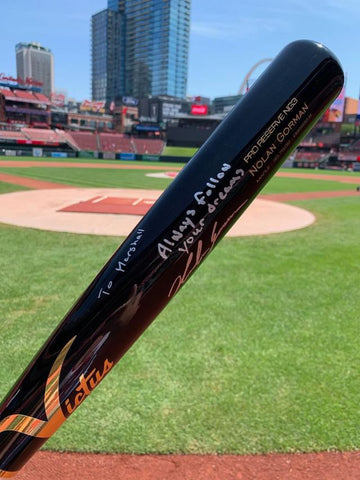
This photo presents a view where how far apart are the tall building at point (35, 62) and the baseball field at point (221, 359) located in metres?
205

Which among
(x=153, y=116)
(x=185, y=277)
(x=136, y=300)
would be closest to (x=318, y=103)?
(x=185, y=277)

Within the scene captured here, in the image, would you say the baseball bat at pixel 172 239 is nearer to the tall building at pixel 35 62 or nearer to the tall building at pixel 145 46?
the tall building at pixel 145 46

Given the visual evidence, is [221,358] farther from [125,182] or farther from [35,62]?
[35,62]

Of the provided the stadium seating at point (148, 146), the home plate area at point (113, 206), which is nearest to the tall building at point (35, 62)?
the stadium seating at point (148, 146)

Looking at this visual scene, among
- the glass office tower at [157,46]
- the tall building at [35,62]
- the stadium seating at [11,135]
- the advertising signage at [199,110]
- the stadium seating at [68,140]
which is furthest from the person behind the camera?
the tall building at [35,62]

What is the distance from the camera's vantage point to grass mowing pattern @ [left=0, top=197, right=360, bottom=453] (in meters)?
2.81

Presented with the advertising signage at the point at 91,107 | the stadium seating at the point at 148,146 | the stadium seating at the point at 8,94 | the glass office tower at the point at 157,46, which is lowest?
the stadium seating at the point at 148,146

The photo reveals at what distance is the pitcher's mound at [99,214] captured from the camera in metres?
9.78

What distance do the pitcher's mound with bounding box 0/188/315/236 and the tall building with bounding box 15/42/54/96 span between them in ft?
642

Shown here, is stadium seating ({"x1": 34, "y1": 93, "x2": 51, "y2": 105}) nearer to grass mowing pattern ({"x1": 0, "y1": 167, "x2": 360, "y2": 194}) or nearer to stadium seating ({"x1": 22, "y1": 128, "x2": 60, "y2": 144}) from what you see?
stadium seating ({"x1": 22, "y1": 128, "x2": 60, "y2": 144})

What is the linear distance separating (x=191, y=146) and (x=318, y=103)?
7329 centimetres

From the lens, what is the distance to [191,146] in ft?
238

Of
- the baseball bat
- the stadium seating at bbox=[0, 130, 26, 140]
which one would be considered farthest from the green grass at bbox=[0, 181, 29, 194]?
the stadium seating at bbox=[0, 130, 26, 140]

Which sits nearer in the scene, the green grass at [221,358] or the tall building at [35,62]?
the green grass at [221,358]
